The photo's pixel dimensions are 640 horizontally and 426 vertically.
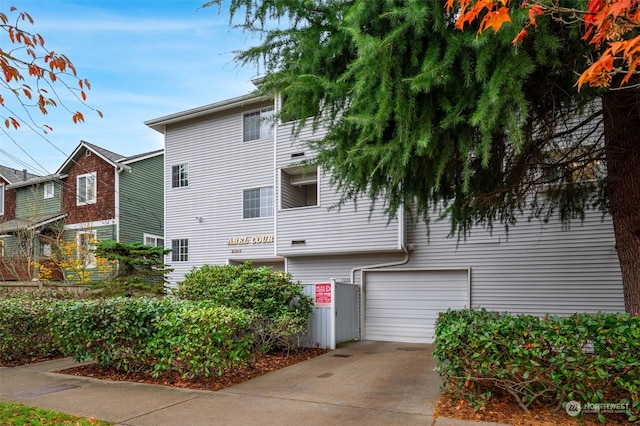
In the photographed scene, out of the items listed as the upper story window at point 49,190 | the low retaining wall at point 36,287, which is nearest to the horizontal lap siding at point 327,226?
the low retaining wall at point 36,287

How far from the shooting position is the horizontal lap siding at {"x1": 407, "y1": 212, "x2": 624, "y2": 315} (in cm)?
1038

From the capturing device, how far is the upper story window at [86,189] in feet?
65.9

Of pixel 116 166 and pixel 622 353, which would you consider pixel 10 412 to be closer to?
pixel 622 353

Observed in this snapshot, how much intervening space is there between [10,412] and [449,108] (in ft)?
20.7

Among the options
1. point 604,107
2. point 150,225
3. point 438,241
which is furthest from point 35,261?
point 604,107

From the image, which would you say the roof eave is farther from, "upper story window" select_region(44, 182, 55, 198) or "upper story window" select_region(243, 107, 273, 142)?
"upper story window" select_region(44, 182, 55, 198)

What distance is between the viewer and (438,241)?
12.0 metres

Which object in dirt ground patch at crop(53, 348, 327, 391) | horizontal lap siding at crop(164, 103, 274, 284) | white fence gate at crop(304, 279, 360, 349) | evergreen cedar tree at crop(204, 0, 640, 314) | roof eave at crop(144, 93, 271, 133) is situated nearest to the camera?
evergreen cedar tree at crop(204, 0, 640, 314)

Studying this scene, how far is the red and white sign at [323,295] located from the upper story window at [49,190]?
54.1 feet

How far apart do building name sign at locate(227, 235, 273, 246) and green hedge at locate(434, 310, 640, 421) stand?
9353mm

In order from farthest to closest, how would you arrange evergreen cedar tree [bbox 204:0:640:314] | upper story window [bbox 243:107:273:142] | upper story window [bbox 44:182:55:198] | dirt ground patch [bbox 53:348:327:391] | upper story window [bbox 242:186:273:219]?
upper story window [bbox 44:182:55:198] < upper story window [bbox 243:107:273:142] < upper story window [bbox 242:186:273:219] < dirt ground patch [bbox 53:348:327:391] < evergreen cedar tree [bbox 204:0:640:314]

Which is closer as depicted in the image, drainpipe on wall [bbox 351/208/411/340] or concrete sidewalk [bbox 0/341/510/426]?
concrete sidewalk [bbox 0/341/510/426]

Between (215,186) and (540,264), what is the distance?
1048cm

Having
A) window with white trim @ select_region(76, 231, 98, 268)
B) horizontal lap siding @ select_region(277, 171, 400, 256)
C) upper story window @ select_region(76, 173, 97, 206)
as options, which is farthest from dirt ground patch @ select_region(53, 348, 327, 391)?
upper story window @ select_region(76, 173, 97, 206)
